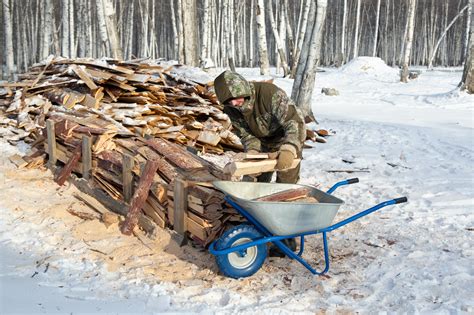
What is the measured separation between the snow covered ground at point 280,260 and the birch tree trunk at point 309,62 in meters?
2.59

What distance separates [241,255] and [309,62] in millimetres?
6304

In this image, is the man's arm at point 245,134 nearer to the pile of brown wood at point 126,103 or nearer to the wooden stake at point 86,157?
the wooden stake at point 86,157

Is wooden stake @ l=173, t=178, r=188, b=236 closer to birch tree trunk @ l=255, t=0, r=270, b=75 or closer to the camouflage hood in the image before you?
the camouflage hood

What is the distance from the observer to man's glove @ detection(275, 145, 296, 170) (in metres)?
3.66

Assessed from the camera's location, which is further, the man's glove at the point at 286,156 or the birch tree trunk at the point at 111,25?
the birch tree trunk at the point at 111,25

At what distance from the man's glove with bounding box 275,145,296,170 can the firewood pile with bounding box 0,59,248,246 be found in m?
0.67

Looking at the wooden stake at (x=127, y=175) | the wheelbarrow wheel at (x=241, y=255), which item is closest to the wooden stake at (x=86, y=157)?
the wooden stake at (x=127, y=175)

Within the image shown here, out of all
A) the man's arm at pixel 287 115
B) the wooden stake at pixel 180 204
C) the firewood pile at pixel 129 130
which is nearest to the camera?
the man's arm at pixel 287 115

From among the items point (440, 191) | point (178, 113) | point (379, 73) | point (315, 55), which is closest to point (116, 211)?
point (178, 113)

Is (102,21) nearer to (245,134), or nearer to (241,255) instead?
(245,134)

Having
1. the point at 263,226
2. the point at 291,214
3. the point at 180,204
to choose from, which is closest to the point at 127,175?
the point at 180,204

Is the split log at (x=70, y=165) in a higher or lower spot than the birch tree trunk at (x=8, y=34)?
lower

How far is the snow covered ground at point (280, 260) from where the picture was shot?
3227 mm

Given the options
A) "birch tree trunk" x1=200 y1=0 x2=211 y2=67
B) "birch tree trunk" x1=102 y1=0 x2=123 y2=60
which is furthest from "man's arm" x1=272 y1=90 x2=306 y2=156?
"birch tree trunk" x1=200 y1=0 x2=211 y2=67
